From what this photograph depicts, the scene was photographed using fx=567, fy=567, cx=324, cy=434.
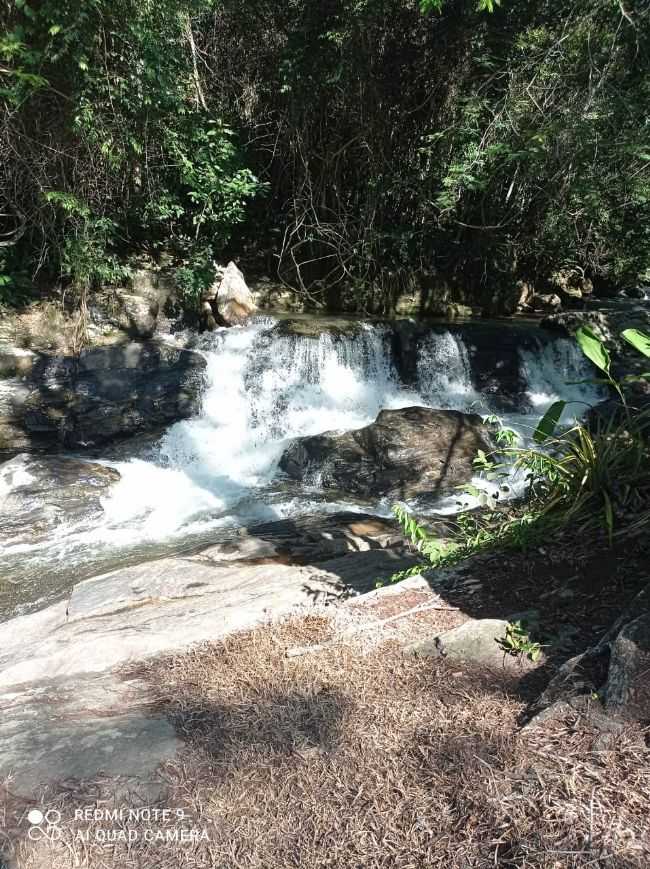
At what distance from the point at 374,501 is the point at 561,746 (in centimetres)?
553

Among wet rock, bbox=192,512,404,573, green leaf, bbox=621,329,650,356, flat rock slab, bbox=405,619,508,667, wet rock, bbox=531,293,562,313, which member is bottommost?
wet rock, bbox=192,512,404,573

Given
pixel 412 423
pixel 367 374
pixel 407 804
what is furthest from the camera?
pixel 367 374

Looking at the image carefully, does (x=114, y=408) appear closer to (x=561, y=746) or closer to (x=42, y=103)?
(x=42, y=103)

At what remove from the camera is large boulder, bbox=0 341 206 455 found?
838 cm

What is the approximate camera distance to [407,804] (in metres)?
1.49

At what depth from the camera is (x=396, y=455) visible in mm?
7578

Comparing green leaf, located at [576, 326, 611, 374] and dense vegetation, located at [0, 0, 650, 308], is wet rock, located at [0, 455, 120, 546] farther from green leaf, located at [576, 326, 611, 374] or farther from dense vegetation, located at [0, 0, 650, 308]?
green leaf, located at [576, 326, 611, 374]

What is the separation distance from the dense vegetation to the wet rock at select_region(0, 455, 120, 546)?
3733 millimetres

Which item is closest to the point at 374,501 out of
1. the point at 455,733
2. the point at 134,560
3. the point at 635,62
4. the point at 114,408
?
the point at 134,560

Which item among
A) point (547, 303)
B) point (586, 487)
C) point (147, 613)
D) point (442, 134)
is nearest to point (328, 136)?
point (442, 134)

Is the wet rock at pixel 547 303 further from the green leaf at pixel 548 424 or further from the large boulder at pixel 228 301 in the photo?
the green leaf at pixel 548 424

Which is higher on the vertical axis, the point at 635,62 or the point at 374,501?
the point at 635,62

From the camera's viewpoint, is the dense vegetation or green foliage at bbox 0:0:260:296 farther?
the dense vegetation

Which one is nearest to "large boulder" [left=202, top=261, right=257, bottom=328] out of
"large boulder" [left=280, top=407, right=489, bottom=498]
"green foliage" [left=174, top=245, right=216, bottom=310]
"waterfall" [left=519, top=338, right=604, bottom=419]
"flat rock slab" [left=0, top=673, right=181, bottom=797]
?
"green foliage" [left=174, top=245, right=216, bottom=310]
